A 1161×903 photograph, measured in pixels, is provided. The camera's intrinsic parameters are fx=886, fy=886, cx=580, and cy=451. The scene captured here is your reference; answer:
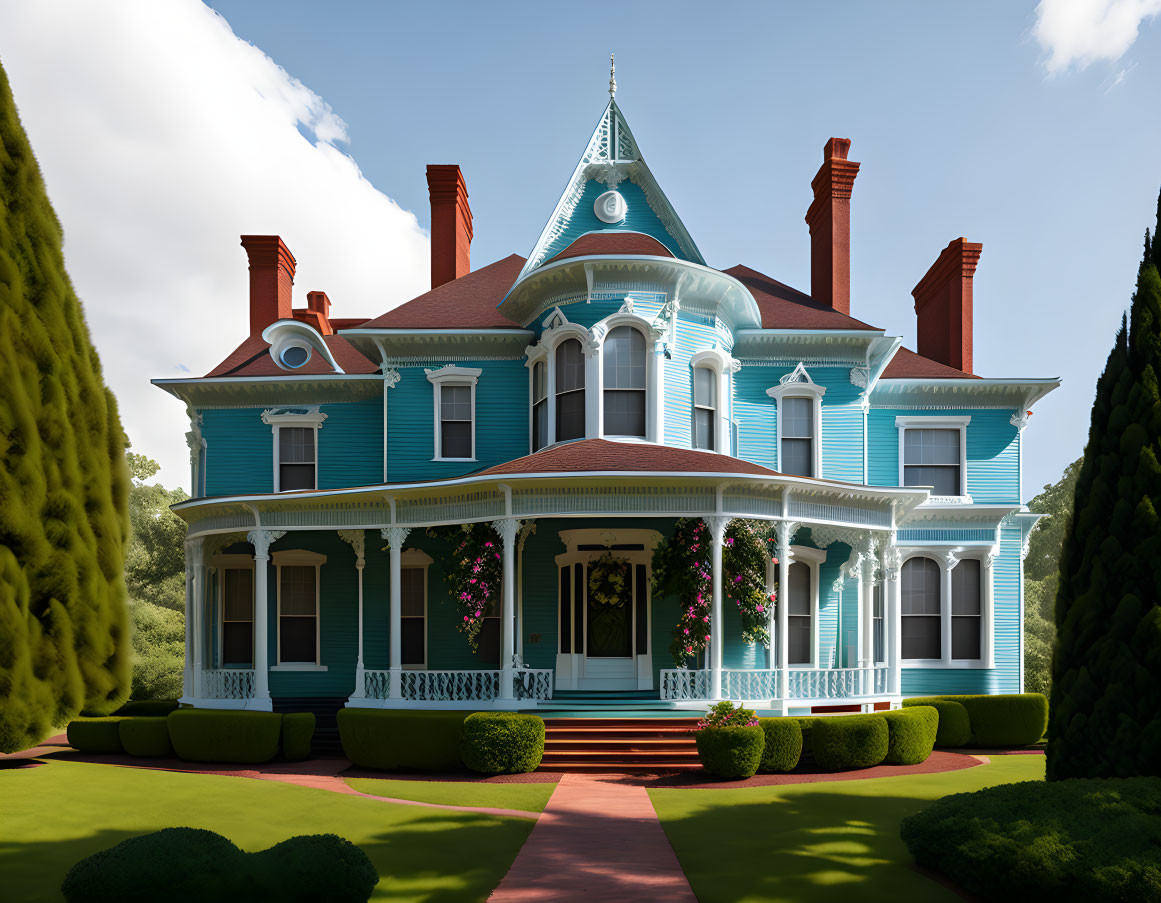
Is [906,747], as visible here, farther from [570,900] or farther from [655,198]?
[655,198]

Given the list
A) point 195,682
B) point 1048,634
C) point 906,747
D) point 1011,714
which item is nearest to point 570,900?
point 906,747

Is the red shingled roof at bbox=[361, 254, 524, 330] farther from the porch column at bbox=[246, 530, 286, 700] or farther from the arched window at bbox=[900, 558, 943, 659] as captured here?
the arched window at bbox=[900, 558, 943, 659]

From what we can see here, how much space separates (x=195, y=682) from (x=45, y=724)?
1329 centimetres

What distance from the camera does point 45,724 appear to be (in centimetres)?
577

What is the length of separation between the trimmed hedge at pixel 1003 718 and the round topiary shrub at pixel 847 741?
420cm

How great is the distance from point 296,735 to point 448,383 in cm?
834

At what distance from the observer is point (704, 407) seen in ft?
62.0

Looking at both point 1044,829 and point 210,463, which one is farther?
point 210,463

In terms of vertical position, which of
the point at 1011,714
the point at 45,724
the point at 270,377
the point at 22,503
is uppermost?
the point at 270,377

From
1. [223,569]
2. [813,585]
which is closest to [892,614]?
[813,585]

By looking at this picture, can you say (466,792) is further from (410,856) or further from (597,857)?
(597,857)

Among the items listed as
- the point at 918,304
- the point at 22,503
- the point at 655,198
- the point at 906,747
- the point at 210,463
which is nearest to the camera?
the point at 22,503

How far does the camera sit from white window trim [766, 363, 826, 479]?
20312 millimetres

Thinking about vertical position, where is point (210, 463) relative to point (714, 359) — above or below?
below
